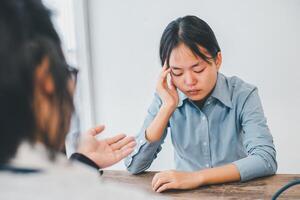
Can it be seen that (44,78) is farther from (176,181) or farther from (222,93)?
(222,93)

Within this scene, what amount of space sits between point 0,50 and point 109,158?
740mm

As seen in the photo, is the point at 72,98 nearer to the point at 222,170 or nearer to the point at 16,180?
the point at 16,180

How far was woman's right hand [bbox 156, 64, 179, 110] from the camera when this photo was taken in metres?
1.53

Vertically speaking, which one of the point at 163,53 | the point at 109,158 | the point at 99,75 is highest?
the point at 163,53

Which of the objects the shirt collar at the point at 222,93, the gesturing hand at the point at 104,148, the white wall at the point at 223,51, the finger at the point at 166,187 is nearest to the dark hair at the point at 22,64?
the gesturing hand at the point at 104,148

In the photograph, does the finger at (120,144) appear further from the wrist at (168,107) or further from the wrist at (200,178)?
the wrist at (168,107)

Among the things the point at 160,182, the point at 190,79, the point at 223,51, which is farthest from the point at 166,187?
the point at 223,51

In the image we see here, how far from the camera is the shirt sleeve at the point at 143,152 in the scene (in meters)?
1.42

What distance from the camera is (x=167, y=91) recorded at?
157cm

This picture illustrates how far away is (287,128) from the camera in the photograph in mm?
2385

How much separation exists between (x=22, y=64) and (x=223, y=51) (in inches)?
82.3

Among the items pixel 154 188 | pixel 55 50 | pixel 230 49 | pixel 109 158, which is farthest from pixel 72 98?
pixel 230 49

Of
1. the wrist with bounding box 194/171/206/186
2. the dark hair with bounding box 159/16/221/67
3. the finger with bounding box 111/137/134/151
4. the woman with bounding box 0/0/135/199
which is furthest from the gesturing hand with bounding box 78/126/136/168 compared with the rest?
the woman with bounding box 0/0/135/199

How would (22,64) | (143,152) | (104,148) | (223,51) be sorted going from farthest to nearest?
(223,51), (143,152), (104,148), (22,64)
